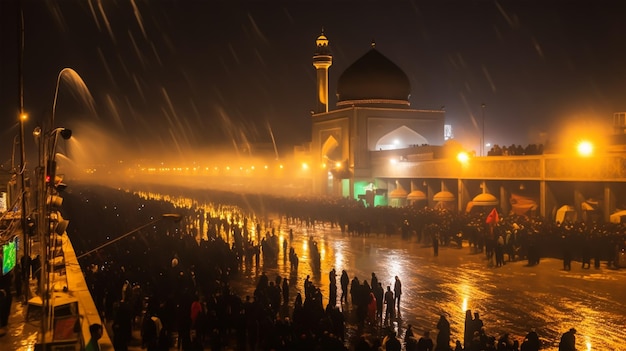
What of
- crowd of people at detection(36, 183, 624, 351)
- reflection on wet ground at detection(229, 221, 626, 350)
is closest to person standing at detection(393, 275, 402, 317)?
crowd of people at detection(36, 183, 624, 351)

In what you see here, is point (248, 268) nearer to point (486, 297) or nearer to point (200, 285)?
point (200, 285)

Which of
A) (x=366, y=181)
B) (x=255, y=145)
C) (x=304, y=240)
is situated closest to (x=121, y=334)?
(x=304, y=240)

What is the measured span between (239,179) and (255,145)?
20.6ft

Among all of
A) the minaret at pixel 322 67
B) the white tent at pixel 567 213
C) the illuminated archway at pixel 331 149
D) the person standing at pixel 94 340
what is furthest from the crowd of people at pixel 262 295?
the minaret at pixel 322 67

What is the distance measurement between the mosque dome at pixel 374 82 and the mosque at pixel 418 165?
0.25 ft

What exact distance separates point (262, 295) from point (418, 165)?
27099 millimetres

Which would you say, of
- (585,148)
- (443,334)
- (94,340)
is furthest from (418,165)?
(94,340)

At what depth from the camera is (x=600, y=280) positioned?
18438mm

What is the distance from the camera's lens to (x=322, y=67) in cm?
5462

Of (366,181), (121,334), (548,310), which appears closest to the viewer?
(121,334)

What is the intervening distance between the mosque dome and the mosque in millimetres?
76

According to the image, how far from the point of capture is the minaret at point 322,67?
5427cm

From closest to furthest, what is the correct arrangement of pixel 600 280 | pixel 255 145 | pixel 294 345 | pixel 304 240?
pixel 294 345
pixel 600 280
pixel 304 240
pixel 255 145

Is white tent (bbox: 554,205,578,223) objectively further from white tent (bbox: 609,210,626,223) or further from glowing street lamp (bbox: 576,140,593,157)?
glowing street lamp (bbox: 576,140,593,157)
